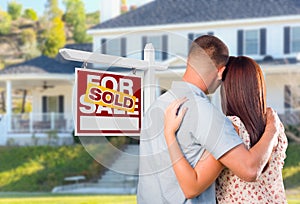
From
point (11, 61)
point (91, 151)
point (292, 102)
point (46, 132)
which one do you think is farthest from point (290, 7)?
point (11, 61)

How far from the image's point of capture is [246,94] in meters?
2.75

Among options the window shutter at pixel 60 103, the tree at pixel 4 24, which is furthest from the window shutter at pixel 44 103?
the tree at pixel 4 24

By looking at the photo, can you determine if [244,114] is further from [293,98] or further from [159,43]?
[293,98]

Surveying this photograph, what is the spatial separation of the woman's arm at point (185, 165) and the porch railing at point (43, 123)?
22.2 m

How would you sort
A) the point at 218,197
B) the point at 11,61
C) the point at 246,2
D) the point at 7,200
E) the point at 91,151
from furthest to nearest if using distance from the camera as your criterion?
the point at 11,61, the point at 246,2, the point at 7,200, the point at 91,151, the point at 218,197

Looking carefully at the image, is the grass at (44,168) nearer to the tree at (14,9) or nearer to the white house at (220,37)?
the white house at (220,37)

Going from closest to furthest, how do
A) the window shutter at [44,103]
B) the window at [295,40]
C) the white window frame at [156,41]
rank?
the white window frame at [156,41], the window at [295,40], the window shutter at [44,103]

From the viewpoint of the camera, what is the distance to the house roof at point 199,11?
25625mm

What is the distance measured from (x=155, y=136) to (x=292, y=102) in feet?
70.6

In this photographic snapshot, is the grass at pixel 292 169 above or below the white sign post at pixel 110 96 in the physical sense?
below

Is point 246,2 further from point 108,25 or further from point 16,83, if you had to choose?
point 16,83

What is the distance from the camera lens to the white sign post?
3.06 metres

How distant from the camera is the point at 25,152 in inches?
893

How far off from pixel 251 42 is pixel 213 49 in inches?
908
